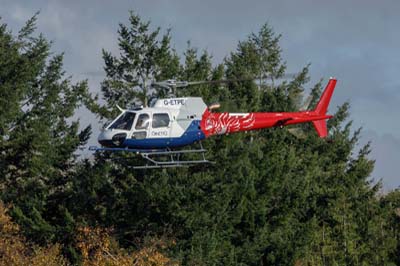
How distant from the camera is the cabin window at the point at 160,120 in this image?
3403 centimetres

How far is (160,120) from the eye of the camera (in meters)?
34.2

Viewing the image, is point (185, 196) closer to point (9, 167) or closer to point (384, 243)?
point (9, 167)

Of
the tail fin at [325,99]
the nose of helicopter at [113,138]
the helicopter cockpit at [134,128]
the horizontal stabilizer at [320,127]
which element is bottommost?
the nose of helicopter at [113,138]

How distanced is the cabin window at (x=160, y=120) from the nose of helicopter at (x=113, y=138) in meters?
1.14

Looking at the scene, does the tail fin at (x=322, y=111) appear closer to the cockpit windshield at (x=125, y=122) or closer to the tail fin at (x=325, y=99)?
the tail fin at (x=325, y=99)

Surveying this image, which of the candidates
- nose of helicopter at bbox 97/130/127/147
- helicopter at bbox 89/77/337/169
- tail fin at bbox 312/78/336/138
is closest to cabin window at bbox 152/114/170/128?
helicopter at bbox 89/77/337/169

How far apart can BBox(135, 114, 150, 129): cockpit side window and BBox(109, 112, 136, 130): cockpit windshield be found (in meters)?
0.21

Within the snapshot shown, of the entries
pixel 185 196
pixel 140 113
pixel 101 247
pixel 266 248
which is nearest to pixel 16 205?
pixel 101 247

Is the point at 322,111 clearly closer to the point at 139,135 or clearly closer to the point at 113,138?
the point at 139,135

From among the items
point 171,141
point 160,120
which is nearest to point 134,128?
point 160,120

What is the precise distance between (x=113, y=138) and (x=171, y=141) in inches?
→ 82.4

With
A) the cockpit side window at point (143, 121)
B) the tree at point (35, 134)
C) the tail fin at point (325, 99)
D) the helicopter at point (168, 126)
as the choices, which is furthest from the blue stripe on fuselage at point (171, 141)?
the tree at point (35, 134)

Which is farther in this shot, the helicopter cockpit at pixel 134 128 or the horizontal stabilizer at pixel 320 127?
the horizontal stabilizer at pixel 320 127

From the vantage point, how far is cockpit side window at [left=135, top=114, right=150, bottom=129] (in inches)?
1328
